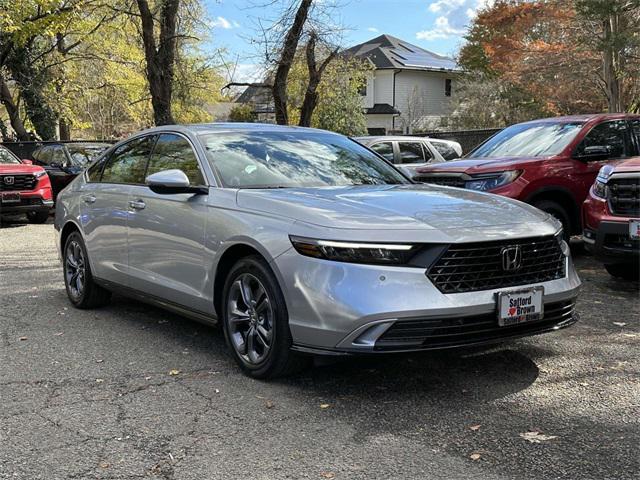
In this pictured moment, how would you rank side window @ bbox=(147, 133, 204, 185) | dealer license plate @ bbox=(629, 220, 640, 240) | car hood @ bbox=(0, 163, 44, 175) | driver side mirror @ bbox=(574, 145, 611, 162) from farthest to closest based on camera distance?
car hood @ bbox=(0, 163, 44, 175), driver side mirror @ bbox=(574, 145, 611, 162), dealer license plate @ bbox=(629, 220, 640, 240), side window @ bbox=(147, 133, 204, 185)

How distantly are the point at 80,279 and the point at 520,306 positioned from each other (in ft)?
14.0

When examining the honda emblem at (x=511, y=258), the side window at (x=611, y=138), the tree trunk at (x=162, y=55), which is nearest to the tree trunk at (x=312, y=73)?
the tree trunk at (x=162, y=55)

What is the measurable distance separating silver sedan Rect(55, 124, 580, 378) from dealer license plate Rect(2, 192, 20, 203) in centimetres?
907

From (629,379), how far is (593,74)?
20.3 m

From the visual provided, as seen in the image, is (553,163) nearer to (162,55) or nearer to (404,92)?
(162,55)

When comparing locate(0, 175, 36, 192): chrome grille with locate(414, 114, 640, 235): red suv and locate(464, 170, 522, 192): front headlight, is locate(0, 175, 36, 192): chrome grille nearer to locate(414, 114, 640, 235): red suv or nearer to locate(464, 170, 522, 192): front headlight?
locate(414, 114, 640, 235): red suv

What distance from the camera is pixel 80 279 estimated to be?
21.5 ft

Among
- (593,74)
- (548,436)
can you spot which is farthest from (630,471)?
(593,74)

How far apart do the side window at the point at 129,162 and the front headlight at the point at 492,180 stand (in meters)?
3.94

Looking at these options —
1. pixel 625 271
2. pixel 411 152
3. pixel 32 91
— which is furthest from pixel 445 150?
pixel 32 91

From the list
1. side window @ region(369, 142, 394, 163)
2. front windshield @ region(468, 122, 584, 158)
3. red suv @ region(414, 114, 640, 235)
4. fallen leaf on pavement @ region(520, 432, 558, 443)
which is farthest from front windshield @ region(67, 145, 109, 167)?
fallen leaf on pavement @ region(520, 432, 558, 443)

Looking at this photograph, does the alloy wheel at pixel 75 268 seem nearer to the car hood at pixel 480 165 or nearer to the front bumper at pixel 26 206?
the car hood at pixel 480 165

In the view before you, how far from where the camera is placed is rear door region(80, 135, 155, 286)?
227 inches

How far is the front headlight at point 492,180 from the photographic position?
800cm
